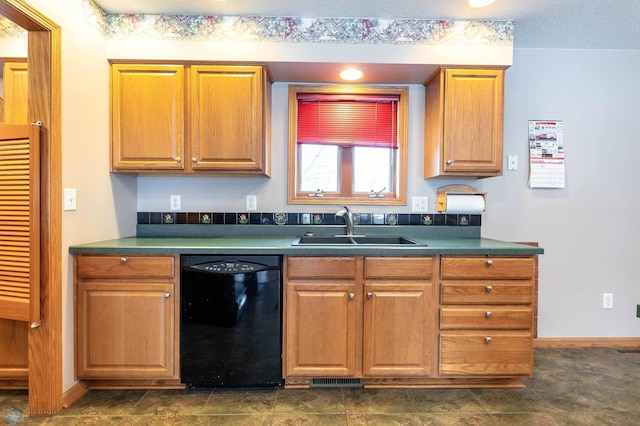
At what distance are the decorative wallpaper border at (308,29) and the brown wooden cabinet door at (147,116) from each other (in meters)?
0.23

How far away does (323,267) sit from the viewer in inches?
76.3

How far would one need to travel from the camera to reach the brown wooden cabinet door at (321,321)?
1938 millimetres

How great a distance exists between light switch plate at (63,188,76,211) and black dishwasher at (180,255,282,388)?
0.63 metres

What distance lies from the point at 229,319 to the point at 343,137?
149 centimetres

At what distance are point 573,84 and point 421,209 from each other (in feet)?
4.91

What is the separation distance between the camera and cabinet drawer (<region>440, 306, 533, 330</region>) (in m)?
1.95

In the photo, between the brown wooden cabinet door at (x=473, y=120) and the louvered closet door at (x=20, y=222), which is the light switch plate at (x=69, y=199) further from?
the brown wooden cabinet door at (x=473, y=120)

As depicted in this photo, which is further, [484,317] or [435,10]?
[435,10]

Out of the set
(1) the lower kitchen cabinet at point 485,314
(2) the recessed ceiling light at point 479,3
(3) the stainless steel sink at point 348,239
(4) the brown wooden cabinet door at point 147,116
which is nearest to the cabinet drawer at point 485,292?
(1) the lower kitchen cabinet at point 485,314

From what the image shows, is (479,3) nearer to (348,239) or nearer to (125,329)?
(348,239)

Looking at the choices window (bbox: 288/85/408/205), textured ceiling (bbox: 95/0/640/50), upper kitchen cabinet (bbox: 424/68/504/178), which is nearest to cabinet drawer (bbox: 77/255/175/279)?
window (bbox: 288/85/408/205)

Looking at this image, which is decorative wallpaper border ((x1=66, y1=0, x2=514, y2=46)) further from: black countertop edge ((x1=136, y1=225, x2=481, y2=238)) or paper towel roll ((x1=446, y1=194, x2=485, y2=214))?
black countertop edge ((x1=136, y1=225, x2=481, y2=238))

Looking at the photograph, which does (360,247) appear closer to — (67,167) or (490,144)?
(490,144)

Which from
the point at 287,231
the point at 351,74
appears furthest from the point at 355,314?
the point at 351,74
